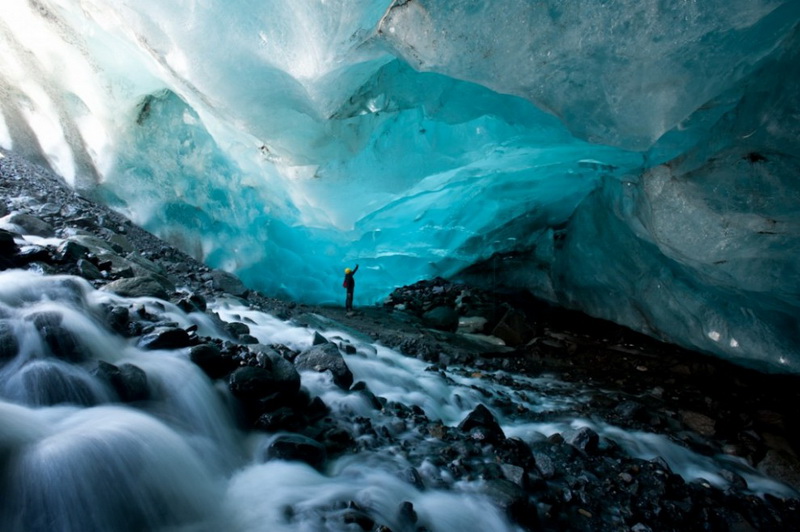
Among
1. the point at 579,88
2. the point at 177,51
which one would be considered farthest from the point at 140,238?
the point at 579,88

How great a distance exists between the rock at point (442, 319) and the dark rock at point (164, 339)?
535 centimetres

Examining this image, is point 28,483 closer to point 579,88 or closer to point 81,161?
point 579,88

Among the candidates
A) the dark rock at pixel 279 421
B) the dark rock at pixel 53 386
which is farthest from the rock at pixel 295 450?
the dark rock at pixel 53 386

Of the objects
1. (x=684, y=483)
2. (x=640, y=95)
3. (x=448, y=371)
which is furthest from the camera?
(x=448, y=371)

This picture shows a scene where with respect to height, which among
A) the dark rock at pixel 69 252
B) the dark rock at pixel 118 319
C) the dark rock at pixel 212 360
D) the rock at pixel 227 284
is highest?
the rock at pixel 227 284

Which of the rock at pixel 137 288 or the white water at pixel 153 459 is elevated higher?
the rock at pixel 137 288

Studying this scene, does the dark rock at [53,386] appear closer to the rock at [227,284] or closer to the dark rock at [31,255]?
the dark rock at [31,255]

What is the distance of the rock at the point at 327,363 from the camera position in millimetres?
3195

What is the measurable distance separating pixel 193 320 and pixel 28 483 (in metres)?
2.01

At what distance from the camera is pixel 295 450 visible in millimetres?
2154

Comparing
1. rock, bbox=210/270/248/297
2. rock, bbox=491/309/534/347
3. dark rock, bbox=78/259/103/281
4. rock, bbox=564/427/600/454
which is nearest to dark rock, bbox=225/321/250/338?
dark rock, bbox=78/259/103/281

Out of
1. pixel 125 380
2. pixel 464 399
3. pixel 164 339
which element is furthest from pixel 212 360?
pixel 464 399

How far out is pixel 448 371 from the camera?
4812 mm

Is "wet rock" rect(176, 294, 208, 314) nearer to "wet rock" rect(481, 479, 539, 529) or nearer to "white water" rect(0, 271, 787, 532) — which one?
"white water" rect(0, 271, 787, 532)
